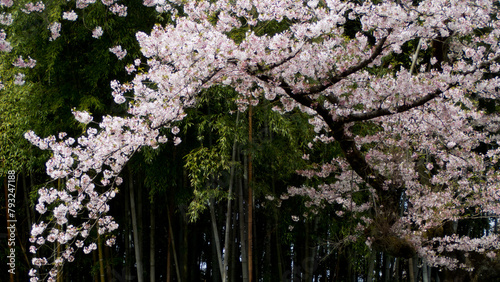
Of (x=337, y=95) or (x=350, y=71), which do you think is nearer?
(x=350, y=71)

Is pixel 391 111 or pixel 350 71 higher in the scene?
pixel 350 71

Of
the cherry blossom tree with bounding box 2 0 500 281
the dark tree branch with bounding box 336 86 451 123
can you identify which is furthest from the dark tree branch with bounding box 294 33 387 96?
the dark tree branch with bounding box 336 86 451 123

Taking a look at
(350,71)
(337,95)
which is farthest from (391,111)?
(337,95)

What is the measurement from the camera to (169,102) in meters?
2.75

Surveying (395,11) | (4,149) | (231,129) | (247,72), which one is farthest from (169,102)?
(4,149)

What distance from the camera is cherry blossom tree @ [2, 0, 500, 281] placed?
2723 mm

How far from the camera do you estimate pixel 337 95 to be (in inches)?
141

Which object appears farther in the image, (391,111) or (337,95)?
(337,95)

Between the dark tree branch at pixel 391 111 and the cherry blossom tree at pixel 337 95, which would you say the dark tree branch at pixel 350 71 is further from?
the dark tree branch at pixel 391 111

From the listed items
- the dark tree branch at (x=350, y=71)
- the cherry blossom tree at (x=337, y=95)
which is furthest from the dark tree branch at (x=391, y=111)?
the dark tree branch at (x=350, y=71)

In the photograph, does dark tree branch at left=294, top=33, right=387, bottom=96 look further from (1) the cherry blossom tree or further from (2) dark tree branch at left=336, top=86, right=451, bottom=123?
(2) dark tree branch at left=336, top=86, right=451, bottom=123

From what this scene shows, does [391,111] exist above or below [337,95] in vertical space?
below

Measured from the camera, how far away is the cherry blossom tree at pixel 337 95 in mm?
2723

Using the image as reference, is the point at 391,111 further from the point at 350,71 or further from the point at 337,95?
the point at 337,95
